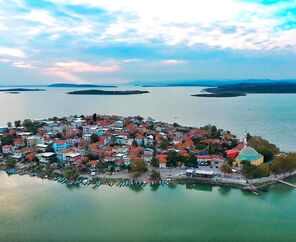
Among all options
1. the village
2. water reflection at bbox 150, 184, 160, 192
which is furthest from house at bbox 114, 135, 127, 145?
water reflection at bbox 150, 184, 160, 192

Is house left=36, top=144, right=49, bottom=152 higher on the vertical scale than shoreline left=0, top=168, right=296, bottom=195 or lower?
higher

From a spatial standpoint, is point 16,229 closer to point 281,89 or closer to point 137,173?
point 137,173

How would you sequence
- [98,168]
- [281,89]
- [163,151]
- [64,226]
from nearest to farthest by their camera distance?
[64,226] → [98,168] → [163,151] → [281,89]

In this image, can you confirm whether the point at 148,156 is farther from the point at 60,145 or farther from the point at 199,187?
the point at 60,145

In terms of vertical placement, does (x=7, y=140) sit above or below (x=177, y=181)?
above

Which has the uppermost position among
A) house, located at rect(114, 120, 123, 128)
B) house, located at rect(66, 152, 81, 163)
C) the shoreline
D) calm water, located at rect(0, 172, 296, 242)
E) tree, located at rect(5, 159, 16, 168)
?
house, located at rect(114, 120, 123, 128)

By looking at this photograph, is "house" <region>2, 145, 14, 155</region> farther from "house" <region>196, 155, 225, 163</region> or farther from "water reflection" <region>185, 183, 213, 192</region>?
"water reflection" <region>185, 183, 213, 192</region>

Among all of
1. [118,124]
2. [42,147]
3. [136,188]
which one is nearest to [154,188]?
[136,188]

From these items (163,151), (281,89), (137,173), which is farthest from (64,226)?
(281,89)
